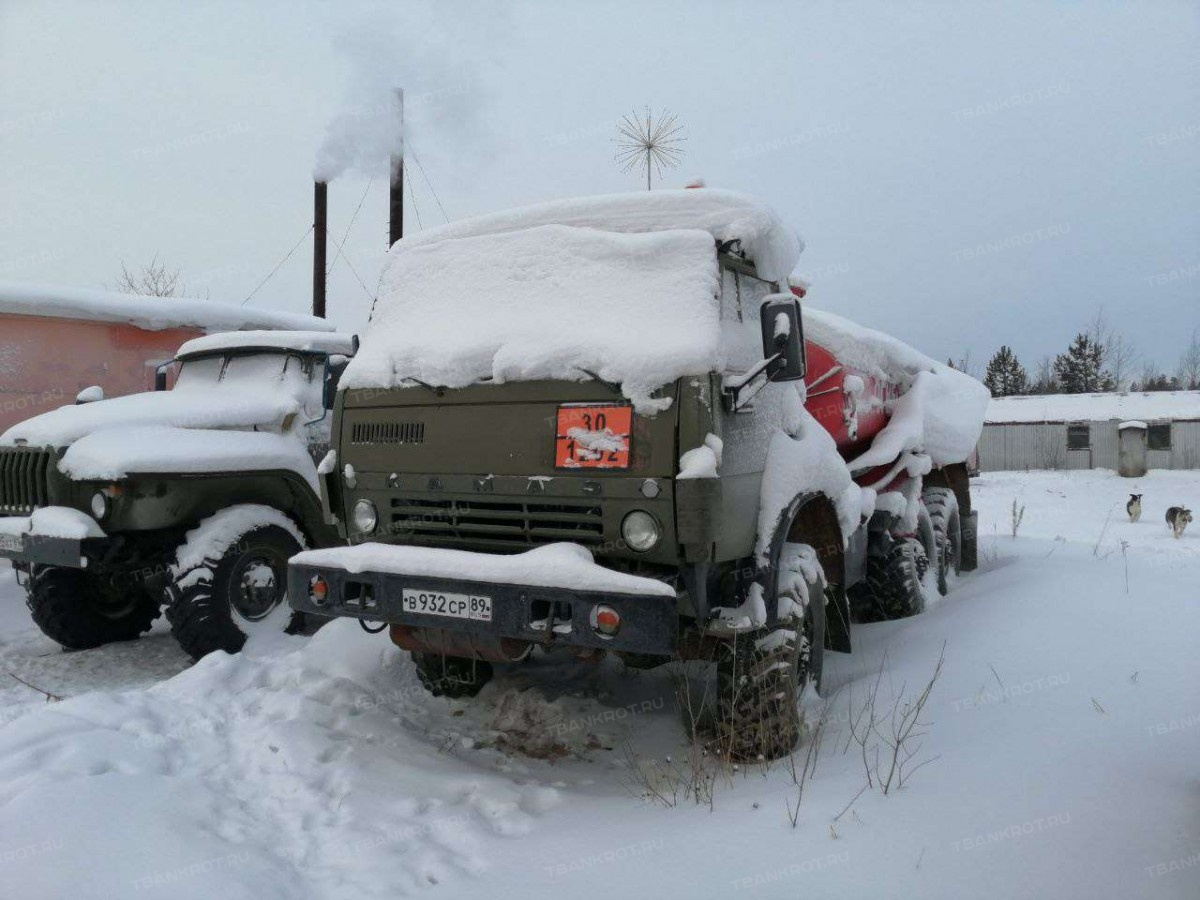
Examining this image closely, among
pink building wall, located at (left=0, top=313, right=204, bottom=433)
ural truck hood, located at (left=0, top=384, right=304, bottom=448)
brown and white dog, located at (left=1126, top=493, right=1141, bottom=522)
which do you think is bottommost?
brown and white dog, located at (left=1126, top=493, right=1141, bottom=522)

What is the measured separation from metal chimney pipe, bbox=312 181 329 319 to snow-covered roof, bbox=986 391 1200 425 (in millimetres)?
23686

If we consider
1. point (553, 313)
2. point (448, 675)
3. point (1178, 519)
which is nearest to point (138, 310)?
point (448, 675)

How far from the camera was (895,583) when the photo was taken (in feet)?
19.8

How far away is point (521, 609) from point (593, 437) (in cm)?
76

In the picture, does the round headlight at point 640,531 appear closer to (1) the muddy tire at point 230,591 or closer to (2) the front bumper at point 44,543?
(1) the muddy tire at point 230,591

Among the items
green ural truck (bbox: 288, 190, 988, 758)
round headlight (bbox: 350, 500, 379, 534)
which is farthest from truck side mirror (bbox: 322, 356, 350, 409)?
round headlight (bbox: 350, 500, 379, 534)

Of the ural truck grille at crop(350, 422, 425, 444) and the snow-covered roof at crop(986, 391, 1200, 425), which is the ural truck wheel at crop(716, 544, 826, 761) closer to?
the ural truck grille at crop(350, 422, 425, 444)

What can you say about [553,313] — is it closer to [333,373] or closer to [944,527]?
[333,373]

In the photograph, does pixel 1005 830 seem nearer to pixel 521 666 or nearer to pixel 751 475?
pixel 751 475

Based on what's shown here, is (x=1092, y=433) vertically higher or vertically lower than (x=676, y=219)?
lower

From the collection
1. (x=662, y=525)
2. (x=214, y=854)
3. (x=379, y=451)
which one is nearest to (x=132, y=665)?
(x=379, y=451)

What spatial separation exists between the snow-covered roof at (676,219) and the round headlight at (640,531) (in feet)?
4.47

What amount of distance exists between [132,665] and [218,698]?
6.22 feet

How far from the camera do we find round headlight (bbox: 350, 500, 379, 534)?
4.02 metres
